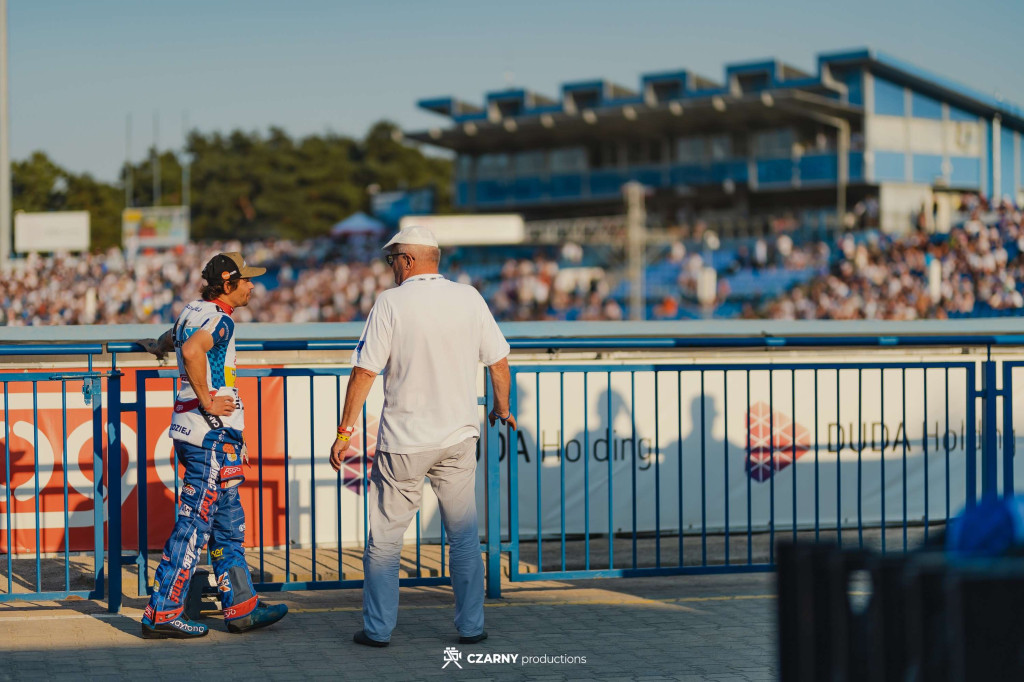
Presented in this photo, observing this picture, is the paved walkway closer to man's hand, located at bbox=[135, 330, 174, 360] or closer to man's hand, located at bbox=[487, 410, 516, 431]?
man's hand, located at bbox=[487, 410, 516, 431]

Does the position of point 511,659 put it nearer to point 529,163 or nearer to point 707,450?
Answer: point 707,450

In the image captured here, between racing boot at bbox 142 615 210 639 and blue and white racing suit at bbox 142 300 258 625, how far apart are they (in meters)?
0.02

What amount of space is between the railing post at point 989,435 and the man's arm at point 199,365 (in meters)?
3.98

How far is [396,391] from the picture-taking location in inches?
191

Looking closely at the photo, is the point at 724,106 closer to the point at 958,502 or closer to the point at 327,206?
the point at 958,502

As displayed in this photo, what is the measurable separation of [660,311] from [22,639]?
122 feet

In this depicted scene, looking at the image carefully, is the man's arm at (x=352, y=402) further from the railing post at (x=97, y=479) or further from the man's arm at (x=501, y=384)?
the railing post at (x=97, y=479)

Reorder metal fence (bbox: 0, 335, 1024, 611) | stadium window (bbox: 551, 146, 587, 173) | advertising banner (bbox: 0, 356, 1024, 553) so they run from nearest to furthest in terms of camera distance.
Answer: metal fence (bbox: 0, 335, 1024, 611) → advertising banner (bbox: 0, 356, 1024, 553) → stadium window (bbox: 551, 146, 587, 173)

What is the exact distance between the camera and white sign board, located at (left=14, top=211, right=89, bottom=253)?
4012cm

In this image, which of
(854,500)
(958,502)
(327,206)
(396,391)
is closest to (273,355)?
(396,391)

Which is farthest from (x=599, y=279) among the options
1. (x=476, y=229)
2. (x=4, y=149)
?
(x=4, y=149)

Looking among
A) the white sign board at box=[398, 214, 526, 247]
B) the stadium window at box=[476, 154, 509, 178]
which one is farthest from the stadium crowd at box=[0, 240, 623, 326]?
the stadium window at box=[476, 154, 509, 178]

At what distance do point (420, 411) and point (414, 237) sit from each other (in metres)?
0.76

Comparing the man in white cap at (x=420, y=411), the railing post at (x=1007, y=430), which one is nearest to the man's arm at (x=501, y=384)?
the man in white cap at (x=420, y=411)
